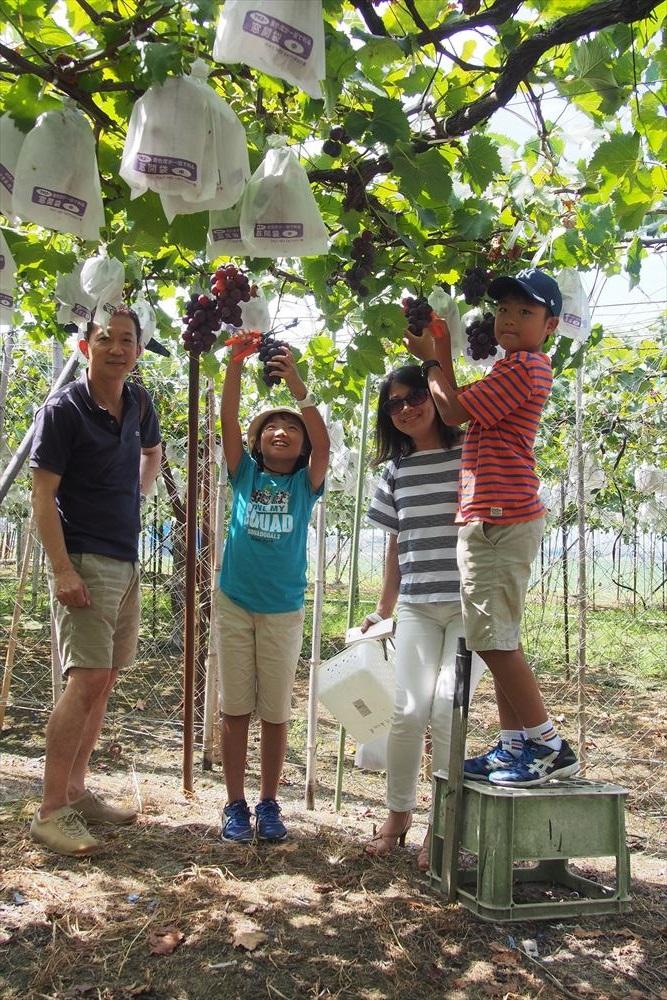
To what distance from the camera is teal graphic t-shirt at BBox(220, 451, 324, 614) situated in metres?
2.95

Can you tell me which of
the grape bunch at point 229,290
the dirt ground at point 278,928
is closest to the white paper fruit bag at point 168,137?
the grape bunch at point 229,290

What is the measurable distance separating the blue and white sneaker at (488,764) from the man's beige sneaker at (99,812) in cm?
143

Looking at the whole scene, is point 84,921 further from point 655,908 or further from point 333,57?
point 333,57

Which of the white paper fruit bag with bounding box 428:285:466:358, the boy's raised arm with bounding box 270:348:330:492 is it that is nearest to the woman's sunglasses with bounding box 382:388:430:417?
the white paper fruit bag with bounding box 428:285:466:358

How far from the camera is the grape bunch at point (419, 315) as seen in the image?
243 centimetres

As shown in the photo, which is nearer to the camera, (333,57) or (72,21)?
(333,57)

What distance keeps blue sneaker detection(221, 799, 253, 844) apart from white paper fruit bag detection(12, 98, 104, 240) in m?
2.11

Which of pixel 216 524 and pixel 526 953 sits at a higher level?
pixel 216 524

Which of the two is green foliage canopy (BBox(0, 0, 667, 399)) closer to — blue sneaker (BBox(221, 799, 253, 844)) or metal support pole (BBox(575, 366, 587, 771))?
metal support pole (BBox(575, 366, 587, 771))

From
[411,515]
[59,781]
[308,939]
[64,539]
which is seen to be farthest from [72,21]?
[308,939]

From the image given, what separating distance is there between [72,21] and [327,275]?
40.0 inches

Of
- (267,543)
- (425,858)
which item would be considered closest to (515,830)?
(425,858)

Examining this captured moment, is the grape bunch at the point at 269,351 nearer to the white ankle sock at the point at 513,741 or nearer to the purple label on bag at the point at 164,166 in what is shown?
the purple label on bag at the point at 164,166

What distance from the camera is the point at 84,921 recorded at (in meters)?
2.29
